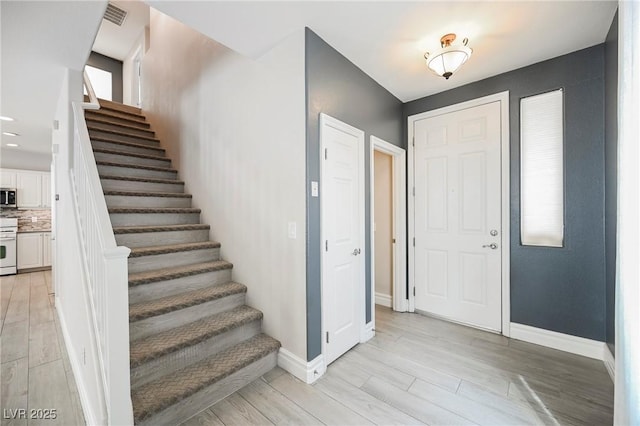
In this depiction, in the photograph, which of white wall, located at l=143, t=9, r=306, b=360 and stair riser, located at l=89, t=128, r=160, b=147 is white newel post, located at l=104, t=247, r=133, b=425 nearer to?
white wall, located at l=143, t=9, r=306, b=360

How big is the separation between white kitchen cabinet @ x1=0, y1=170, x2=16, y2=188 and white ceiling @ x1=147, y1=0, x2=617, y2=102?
681 cm

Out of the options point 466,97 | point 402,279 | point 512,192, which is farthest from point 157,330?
point 466,97

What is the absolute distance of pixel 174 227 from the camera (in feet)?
9.46

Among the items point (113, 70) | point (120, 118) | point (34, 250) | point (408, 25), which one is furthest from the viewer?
point (113, 70)

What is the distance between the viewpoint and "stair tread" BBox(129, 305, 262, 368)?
178 cm

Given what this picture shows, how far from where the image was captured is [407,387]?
6.68 ft

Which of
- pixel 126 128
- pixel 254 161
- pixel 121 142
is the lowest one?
pixel 254 161

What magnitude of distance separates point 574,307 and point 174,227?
3.95 metres

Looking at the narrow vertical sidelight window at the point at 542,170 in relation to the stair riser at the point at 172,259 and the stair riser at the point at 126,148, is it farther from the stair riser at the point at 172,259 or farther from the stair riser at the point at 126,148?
the stair riser at the point at 126,148

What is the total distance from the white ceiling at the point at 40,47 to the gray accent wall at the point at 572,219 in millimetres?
3298

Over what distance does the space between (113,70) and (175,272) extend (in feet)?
23.6

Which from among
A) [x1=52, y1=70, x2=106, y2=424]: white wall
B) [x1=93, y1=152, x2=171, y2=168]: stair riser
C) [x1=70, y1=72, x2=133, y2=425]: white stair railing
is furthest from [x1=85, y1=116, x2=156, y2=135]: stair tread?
[x1=70, y1=72, x2=133, y2=425]: white stair railing

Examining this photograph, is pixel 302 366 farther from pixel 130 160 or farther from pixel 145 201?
pixel 130 160

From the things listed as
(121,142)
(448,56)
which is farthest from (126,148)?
(448,56)
